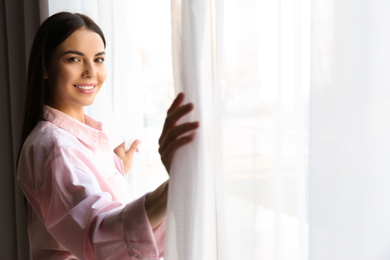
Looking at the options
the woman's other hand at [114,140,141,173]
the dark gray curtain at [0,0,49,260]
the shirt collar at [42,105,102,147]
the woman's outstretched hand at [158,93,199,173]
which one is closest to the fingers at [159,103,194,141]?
the woman's outstretched hand at [158,93,199,173]

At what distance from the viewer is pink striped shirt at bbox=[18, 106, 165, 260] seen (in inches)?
31.3

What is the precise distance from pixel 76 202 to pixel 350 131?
507 millimetres

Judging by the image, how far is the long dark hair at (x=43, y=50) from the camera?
1144mm

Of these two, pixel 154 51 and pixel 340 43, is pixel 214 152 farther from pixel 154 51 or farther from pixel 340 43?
pixel 154 51

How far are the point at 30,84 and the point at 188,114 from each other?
621mm

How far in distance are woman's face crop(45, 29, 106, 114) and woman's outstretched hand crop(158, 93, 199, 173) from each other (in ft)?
1.60

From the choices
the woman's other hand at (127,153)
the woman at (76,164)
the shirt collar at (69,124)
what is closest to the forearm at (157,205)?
the woman at (76,164)

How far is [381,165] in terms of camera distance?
60 centimetres

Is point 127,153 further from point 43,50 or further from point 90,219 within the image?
point 90,219

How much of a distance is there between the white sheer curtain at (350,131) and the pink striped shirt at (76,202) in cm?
31

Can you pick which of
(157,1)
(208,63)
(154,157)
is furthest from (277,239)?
(154,157)

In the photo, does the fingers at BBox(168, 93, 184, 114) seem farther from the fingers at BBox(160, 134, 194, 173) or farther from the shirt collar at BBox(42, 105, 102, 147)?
the shirt collar at BBox(42, 105, 102, 147)

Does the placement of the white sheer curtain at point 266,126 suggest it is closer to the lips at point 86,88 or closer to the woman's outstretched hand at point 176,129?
the woman's outstretched hand at point 176,129

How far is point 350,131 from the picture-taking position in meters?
0.61
